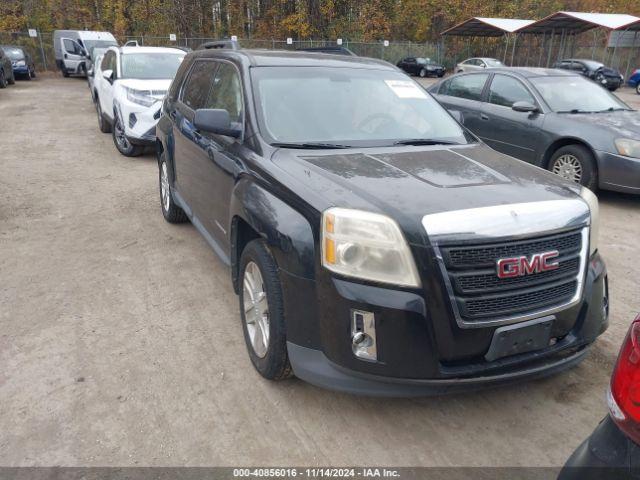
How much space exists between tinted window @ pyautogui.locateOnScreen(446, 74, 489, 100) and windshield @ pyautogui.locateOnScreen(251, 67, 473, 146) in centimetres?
449

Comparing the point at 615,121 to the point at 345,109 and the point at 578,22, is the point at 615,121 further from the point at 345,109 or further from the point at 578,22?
the point at 578,22

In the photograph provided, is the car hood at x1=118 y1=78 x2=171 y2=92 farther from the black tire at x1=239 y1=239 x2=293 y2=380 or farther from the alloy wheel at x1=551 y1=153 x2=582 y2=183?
the black tire at x1=239 y1=239 x2=293 y2=380

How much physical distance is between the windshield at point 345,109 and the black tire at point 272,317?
78 centimetres

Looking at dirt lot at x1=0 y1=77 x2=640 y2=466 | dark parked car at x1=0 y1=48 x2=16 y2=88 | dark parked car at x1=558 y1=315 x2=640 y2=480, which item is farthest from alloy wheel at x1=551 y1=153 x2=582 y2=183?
dark parked car at x1=0 y1=48 x2=16 y2=88

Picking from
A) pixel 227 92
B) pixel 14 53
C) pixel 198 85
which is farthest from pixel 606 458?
pixel 14 53

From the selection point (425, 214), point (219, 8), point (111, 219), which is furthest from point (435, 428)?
point (219, 8)

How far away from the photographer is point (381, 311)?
234cm

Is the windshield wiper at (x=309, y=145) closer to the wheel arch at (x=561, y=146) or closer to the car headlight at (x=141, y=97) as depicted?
the wheel arch at (x=561, y=146)

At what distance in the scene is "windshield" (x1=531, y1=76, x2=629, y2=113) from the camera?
7.18 m

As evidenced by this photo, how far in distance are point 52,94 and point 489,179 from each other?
2006 centimetres

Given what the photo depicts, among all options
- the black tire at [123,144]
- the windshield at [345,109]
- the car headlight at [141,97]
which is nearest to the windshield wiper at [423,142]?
the windshield at [345,109]

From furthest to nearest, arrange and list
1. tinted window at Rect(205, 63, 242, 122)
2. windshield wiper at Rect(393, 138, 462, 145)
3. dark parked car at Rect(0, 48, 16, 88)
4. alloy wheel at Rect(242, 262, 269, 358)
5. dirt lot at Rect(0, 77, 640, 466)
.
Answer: dark parked car at Rect(0, 48, 16, 88) < tinted window at Rect(205, 63, 242, 122) < windshield wiper at Rect(393, 138, 462, 145) < alloy wheel at Rect(242, 262, 269, 358) < dirt lot at Rect(0, 77, 640, 466)

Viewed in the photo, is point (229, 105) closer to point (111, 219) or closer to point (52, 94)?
point (111, 219)

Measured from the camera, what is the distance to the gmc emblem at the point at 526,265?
240 cm
